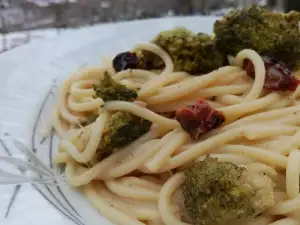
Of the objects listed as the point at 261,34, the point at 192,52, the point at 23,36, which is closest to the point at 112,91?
the point at 192,52

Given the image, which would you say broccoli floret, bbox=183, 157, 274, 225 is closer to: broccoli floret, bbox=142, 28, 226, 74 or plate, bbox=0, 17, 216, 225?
plate, bbox=0, 17, 216, 225

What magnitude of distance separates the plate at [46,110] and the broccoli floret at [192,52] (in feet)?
2.72

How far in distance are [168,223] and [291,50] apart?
4.08 ft

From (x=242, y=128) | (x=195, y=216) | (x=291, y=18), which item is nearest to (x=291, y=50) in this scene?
(x=291, y=18)

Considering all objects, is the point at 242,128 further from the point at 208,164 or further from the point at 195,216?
the point at 195,216

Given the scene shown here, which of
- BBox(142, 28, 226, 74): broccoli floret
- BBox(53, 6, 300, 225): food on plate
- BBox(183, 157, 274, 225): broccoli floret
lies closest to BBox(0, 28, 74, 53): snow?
BBox(53, 6, 300, 225): food on plate

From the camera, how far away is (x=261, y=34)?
263 centimetres

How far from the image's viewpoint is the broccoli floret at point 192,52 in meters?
2.60

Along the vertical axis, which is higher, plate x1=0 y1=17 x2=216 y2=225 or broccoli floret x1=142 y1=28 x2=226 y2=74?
broccoli floret x1=142 y1=28 x2=226 y2=74

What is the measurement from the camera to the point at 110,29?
4027mm

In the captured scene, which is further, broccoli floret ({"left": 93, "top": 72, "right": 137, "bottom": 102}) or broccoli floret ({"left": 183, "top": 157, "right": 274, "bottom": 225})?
broccoli floret ({"left": 93, "top": 72, "right": 137, "bottom": 102})

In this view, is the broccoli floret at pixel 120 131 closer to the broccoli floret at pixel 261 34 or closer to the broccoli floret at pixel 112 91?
the broccoli floret at pixel 112 91

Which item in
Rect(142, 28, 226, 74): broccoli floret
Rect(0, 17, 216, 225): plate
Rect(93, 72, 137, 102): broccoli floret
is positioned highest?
Rect(142, 28, 226, 74): broccoli floret

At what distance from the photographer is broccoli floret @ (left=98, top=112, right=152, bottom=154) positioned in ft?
7.22
